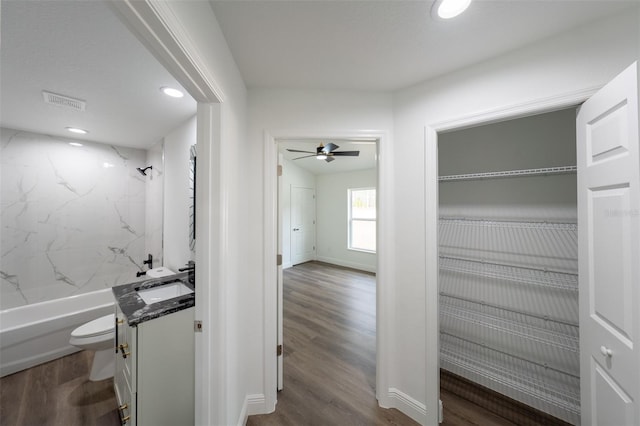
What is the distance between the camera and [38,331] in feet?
7.00

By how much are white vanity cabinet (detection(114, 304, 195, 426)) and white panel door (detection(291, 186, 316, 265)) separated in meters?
4.12

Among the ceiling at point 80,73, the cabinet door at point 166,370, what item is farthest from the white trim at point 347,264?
the ceiling at point 80,73

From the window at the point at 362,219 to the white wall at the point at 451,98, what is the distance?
3.53 m

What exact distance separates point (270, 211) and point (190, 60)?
97cm

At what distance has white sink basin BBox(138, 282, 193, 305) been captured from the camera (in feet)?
5.19

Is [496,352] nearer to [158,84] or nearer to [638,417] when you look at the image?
[638,417]

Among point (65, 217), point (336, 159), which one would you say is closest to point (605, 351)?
point (336, 159)

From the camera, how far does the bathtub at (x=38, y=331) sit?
200cm

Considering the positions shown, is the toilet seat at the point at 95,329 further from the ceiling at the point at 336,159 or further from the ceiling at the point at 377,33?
the ceiling at the point at 336,159

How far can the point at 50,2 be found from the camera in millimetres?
937

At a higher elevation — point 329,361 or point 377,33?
point 377,33

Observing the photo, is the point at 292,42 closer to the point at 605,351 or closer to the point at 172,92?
the point at 172,92

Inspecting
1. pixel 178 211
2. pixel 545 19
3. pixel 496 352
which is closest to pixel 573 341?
pixel 496 352

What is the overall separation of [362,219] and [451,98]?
4.04 m
